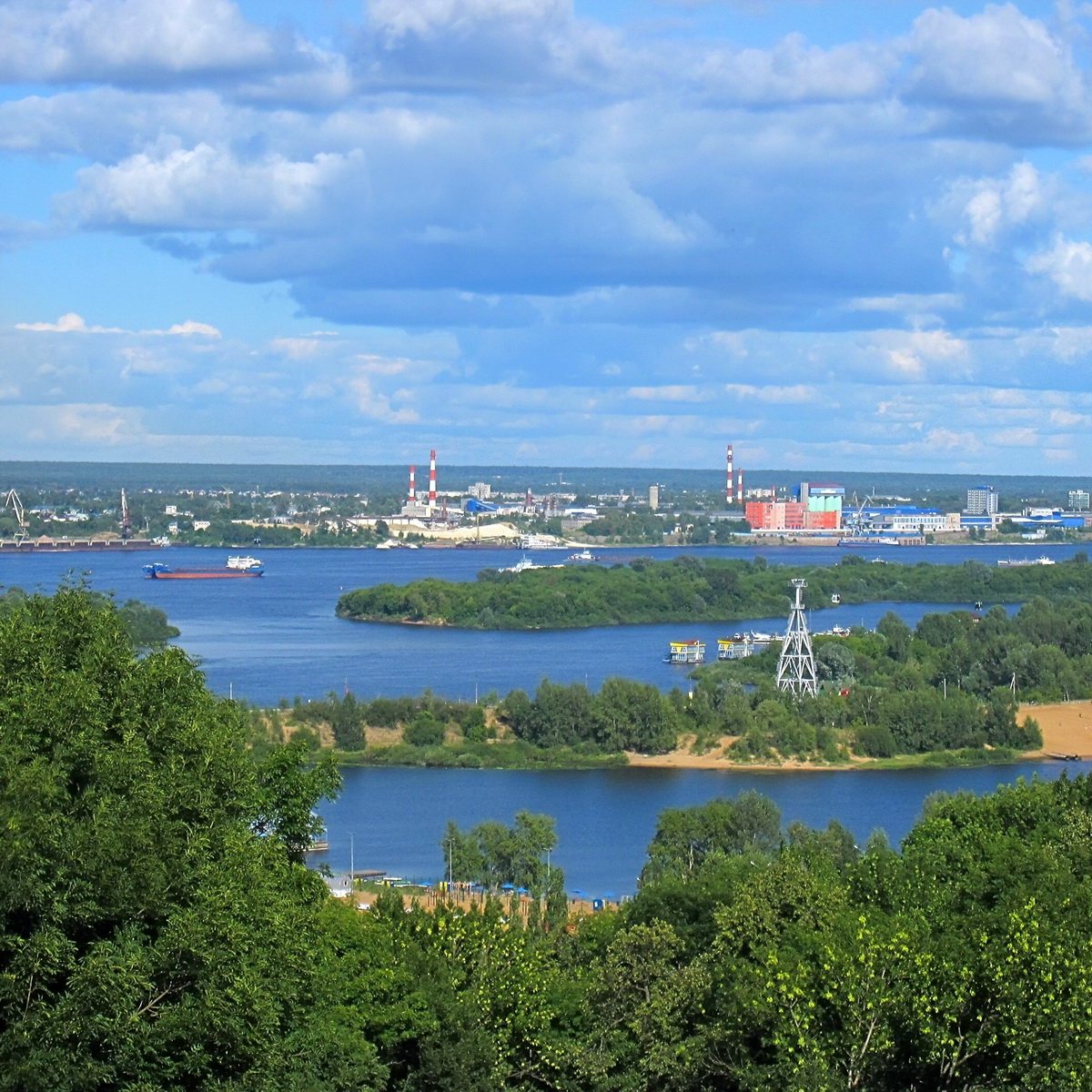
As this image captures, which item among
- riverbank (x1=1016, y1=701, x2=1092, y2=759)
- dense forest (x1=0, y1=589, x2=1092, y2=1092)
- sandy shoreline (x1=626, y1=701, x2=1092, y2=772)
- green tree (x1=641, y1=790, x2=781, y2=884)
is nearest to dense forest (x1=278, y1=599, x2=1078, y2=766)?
sandy shoreline (x1=626, y1=701, x2=1092, y2=772)

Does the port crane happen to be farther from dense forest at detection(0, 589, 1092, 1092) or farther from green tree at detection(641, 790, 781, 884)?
dense forest at detection(0, 589, 1092, 1092)

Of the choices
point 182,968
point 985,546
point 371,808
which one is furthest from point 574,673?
point 985,546

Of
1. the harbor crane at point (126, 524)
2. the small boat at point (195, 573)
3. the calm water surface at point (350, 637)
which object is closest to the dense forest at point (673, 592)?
the calm water surface at point (350, 637)

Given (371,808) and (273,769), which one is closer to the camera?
(273,769)

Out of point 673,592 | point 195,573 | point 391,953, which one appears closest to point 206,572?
point 195,573

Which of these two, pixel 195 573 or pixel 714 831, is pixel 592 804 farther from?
pixel 195 573

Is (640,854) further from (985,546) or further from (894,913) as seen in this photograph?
(985,546)
